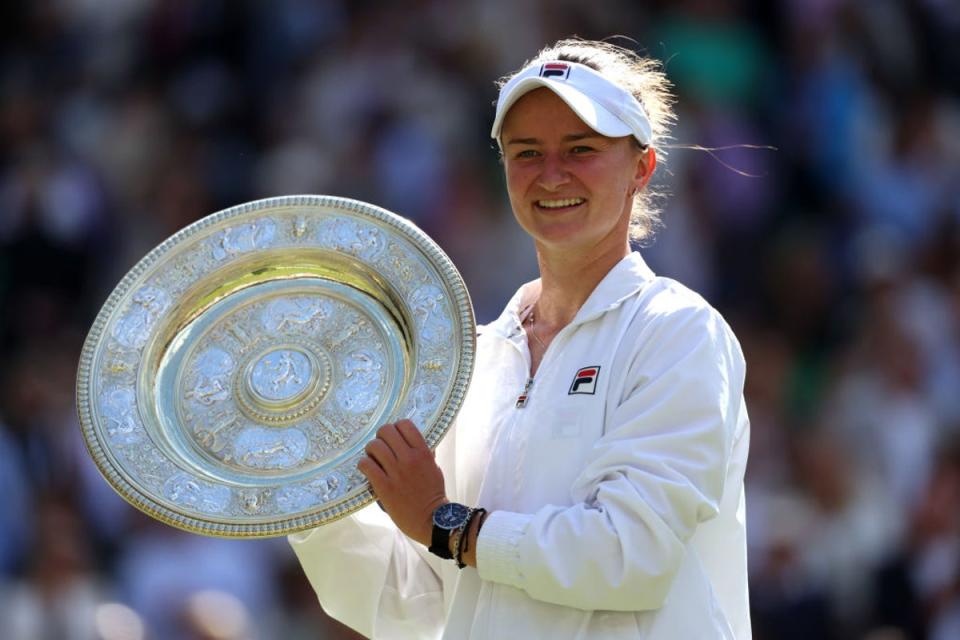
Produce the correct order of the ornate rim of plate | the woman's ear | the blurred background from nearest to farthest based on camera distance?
the ornate rim of plate → the woman's ear → the blurred background

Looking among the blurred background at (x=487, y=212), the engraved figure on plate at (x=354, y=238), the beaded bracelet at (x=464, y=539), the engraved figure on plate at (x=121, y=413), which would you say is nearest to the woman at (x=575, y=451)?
the beaded bracelet at (x=464, y=539)

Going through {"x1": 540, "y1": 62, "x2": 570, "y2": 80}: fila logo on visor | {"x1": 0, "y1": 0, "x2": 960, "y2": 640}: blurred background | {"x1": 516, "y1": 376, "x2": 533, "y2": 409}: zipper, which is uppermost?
{"x1": 0, "y1": 0, "x2": 960, "y2": 640}: blurred background

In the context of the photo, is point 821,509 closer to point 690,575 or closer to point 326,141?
point 326,141

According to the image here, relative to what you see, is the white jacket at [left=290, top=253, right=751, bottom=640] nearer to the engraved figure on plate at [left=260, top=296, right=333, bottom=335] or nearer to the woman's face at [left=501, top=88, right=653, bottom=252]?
the woman's face at [left=501, top=88, right=653, bottom=252]

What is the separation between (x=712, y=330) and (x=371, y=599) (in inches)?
35.6

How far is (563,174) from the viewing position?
10.7ft

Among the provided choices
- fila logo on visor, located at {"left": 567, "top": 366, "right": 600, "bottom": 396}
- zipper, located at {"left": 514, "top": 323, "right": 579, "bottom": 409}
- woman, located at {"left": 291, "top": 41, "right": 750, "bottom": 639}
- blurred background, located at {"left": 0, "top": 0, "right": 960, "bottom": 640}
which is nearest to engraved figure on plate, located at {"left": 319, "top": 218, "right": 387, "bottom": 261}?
woman, located at {"left": 291, "top": 41, "right": 750, "bottom": 639}

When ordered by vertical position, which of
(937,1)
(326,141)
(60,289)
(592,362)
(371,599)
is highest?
(937,1)

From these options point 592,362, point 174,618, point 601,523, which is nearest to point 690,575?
point 601,523

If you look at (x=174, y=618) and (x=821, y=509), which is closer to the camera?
(x=174, y=618)

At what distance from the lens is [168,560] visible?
656cm

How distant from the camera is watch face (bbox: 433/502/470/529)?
10.1 ft

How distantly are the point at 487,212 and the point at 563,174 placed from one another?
4657 mm

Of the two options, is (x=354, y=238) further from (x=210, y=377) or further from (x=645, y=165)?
(x=645, y=165)
